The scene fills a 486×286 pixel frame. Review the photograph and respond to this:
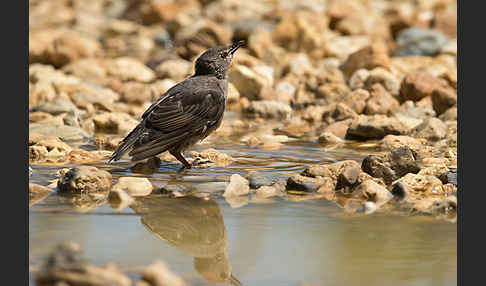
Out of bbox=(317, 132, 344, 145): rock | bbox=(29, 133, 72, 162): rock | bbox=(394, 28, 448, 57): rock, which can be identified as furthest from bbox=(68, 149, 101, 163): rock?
bbox=(394, 28, 448, 57): rock

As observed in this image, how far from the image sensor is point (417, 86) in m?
9.42

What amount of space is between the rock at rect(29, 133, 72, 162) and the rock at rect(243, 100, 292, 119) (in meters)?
3.32

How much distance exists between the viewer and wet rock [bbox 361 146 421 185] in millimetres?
5871

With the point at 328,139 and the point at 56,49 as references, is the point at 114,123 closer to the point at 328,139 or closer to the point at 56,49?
the point at 328,139

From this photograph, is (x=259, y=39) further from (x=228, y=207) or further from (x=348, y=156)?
(x=228, y=207)

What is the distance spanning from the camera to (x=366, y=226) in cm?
455

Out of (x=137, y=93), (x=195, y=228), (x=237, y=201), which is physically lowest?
(x=195, y=228)

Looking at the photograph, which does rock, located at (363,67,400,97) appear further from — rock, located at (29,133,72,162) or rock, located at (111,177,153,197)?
rock, located at (111,177,153,197)

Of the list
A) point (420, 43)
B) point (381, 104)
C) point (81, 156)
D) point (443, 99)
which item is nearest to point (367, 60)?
point (381, 104)

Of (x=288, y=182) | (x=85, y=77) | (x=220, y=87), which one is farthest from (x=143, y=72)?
(x=288, y=182)

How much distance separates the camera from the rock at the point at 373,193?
5.24 meters

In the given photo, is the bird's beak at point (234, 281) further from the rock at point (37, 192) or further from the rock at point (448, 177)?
the rock at point (448, 177)

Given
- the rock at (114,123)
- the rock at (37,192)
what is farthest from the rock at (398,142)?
the rock at (37,192)

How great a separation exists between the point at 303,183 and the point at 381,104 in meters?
3.93
